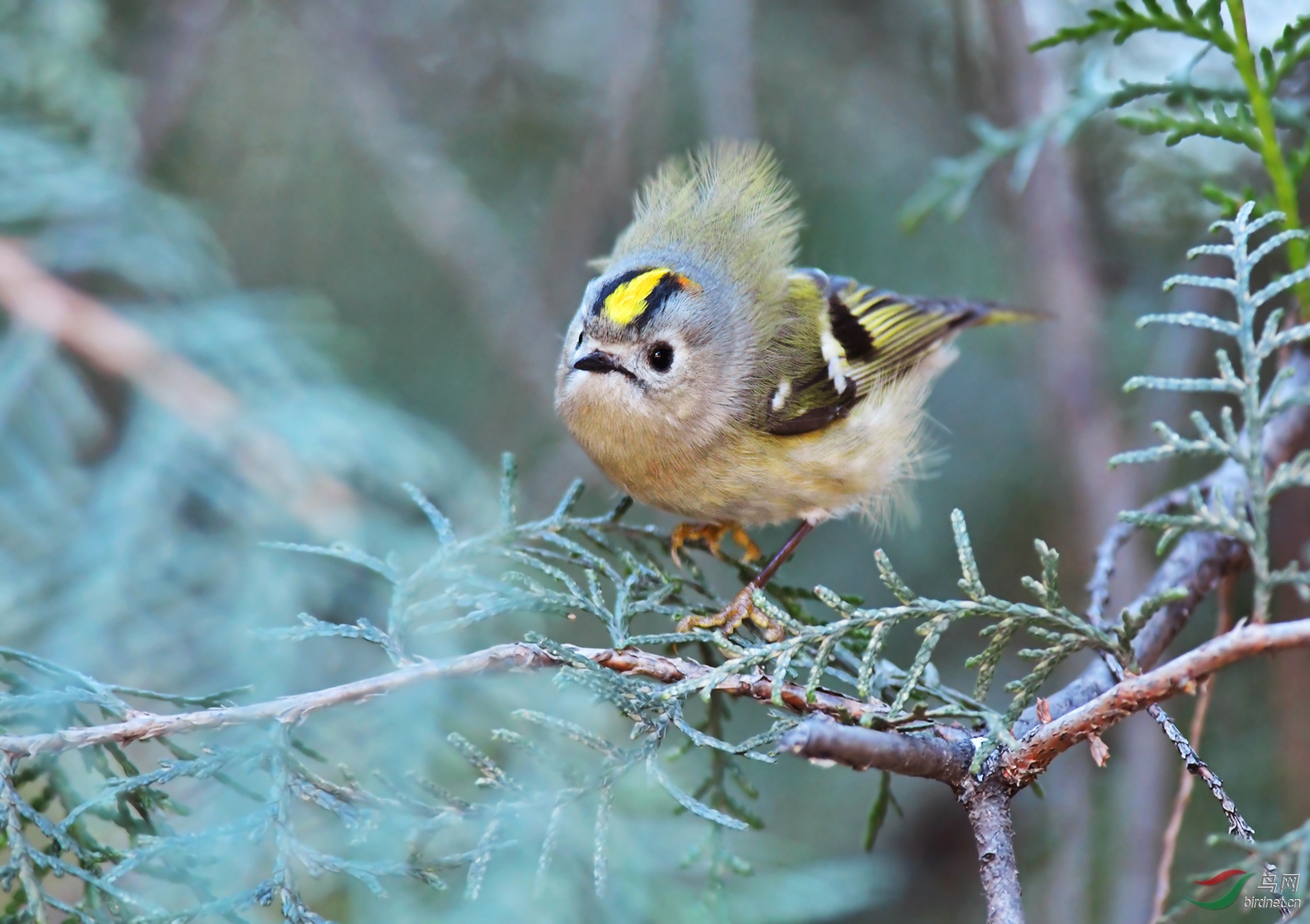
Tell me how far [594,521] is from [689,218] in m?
1.07

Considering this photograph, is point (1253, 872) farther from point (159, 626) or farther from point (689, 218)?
point (159, 626)

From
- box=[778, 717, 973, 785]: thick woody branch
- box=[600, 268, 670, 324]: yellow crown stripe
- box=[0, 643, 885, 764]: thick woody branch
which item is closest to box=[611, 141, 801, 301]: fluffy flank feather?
box=[600, 268, 670, 324]: yellow crown stripe

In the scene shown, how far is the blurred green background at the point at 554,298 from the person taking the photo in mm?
2064

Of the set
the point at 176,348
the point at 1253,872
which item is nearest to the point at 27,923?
the point at 1253,872

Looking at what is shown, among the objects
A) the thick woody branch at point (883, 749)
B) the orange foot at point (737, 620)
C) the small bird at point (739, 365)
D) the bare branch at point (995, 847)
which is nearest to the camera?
the thick woody branch at point (883, 749)

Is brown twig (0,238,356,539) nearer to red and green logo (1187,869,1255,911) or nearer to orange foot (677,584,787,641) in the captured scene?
orange foot (677,584,787,641)

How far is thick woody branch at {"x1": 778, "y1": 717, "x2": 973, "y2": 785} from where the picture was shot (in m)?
0.75

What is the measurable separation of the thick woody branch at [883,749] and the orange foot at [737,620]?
1.34 feet

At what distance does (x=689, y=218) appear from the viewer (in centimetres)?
230

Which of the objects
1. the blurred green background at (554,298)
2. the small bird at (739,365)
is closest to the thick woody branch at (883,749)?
the small bird at (739,365)

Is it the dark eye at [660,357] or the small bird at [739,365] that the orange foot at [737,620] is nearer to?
the small bird at [739,365]

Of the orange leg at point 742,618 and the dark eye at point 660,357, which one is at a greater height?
the dark eye at point 660,357

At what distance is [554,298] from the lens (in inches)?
116

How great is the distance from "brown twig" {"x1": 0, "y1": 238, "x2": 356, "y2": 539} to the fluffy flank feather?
840mm
